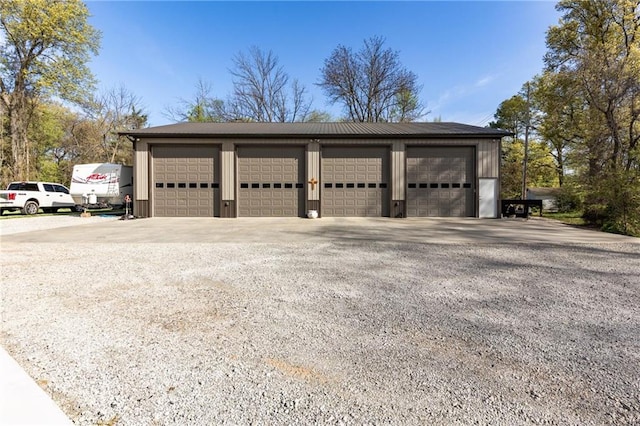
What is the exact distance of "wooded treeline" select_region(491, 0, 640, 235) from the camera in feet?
35.2

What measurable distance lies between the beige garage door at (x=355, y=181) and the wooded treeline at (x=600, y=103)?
299 inches

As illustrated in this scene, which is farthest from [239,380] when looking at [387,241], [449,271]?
[387,241]

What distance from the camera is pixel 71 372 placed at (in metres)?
2.16

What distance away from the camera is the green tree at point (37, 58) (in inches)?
771

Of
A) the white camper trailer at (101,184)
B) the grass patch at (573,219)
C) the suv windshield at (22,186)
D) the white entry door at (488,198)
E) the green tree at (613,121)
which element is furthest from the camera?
the suv windshield at (22,186)

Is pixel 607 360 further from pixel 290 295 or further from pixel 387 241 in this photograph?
pixel 387 241

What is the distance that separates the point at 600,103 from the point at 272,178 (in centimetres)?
1432

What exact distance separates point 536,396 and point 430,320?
118 cm

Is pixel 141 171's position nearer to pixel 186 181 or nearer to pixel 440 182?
pixel 186 181

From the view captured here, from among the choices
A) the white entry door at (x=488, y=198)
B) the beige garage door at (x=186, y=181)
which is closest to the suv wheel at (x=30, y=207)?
the beige garage door at (x=186, y=181)

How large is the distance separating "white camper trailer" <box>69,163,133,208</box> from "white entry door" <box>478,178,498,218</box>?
16.8 m

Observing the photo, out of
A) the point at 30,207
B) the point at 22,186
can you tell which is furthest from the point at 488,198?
the point at 22,186

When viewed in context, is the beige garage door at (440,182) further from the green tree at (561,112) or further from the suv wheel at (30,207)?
the suv wheel at (30,207)

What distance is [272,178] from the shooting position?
14023 mm
